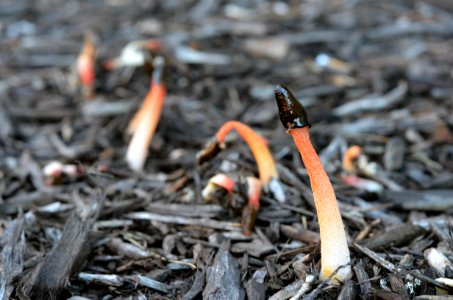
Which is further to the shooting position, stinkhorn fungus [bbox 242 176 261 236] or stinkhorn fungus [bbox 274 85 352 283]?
stinkhorn fungus [bbox 242 176 261 236]

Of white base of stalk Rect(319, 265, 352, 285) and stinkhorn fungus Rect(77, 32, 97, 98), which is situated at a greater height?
stinkhorn fungus Rect(77, 32, 97, 98)

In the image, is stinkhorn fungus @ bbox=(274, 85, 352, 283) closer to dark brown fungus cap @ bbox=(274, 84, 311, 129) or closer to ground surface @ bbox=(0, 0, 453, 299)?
dark brown fungus cap @ bbox=(274, 84, 311, 129)

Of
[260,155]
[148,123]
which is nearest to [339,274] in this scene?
[260,155]

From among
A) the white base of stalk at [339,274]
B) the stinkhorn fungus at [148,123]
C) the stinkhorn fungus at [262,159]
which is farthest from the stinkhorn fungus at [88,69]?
the white base of stalk at [339,274]

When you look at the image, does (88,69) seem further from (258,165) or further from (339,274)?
(339,274)

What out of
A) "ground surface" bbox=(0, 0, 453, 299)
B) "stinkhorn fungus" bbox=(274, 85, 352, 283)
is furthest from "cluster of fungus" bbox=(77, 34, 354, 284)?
"ground surface" bbox=(0, 0, 453, 299)

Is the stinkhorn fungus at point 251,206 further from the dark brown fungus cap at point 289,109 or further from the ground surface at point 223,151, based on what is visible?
the dark brown fungus cap at point 289,109

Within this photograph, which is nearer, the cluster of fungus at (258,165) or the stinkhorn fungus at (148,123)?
the cluster of fungus at (258,165)
